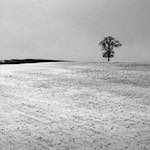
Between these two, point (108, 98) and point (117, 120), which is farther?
point (108, 98)

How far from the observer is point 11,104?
33.9 ft

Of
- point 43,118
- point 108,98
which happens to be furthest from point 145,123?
point 108,98

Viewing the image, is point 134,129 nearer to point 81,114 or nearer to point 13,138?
point 81,114

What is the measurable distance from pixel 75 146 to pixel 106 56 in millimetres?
68146

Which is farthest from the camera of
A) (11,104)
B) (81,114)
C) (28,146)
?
(11,104)

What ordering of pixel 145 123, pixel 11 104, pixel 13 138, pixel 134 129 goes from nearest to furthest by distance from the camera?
pixel 13 138 < pixel 134 129 < pixel 145 123 < pixel 11 104

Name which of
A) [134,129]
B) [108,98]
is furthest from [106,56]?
[134,129]

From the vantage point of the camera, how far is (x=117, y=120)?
8070 mm

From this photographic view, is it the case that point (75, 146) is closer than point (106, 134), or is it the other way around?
point (75, 146)

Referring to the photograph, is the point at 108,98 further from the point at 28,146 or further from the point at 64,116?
the point at 28,146

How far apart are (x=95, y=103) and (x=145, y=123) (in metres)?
3.26

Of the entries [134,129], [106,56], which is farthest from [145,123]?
[106,56]

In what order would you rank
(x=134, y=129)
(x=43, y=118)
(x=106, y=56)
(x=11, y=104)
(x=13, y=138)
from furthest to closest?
(x=106, y=56), (x=11, y=104), (x=43, y=118), (x=134, y=129), (x=13, y=138)

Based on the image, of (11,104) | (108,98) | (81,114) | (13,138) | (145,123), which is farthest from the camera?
(108,98)
